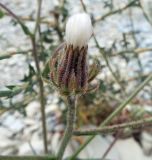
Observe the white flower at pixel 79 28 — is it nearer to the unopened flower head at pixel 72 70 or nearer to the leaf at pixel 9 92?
the unopened flower head at pixel 72 70

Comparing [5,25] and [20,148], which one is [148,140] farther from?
[5,25]

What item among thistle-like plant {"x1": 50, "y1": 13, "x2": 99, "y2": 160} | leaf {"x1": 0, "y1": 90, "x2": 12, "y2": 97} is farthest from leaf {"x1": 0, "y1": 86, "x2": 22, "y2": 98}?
thistle-like plant {"x1": 50, "y1": 13, "x2": 99, "y2": 160}

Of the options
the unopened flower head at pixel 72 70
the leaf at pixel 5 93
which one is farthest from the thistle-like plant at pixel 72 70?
the leaf at pixel 5 93

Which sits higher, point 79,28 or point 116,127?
point 79,28

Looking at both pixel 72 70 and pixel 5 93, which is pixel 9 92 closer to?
pixel 5 93

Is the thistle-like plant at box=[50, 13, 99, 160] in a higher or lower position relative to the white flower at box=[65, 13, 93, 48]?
lower

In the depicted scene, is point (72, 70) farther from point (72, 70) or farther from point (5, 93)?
point (5, 93)

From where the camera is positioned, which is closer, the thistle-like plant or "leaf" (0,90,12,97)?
the thistle-like plant

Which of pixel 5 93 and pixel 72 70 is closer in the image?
pixel 72 70

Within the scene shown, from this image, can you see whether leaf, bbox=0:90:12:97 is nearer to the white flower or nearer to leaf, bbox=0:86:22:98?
leaf, bbox=0:86:22:98

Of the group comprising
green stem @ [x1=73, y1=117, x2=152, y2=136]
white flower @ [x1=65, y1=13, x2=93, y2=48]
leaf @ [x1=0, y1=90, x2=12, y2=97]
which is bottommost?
green stem @ [x1=73, y1=117, x2=152, y2=136]

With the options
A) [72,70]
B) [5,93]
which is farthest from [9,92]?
[72,70]
